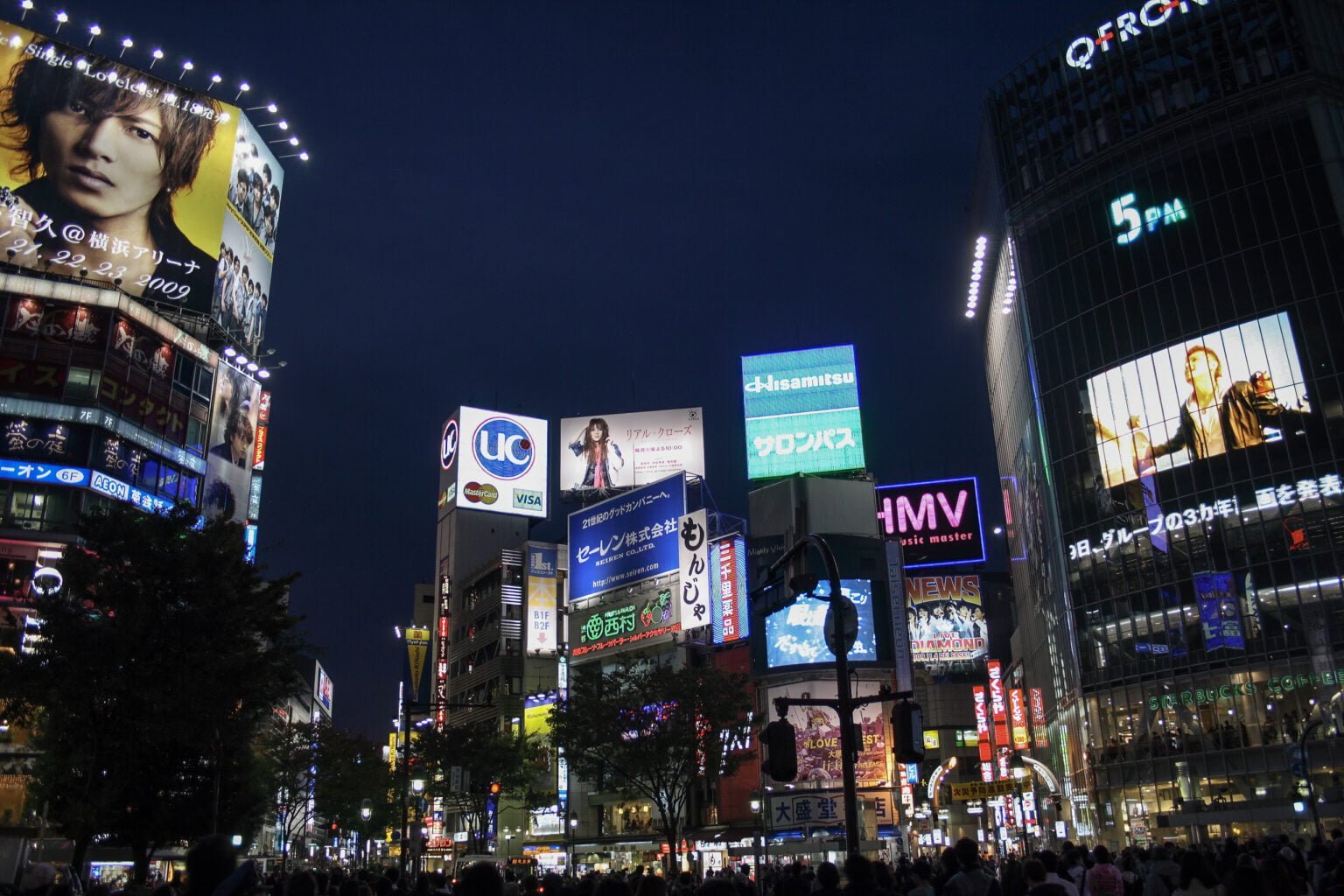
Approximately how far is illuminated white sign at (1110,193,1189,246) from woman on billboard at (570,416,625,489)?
3955 centimetres

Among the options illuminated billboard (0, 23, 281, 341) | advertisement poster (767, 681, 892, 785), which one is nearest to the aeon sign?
advertisement poster (767, 681, 892, 785)

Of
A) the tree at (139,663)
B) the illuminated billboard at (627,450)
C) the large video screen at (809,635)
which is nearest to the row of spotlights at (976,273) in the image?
the illuminated billboard at (627,450)

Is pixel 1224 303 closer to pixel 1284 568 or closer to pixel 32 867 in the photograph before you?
pixel 1284 568


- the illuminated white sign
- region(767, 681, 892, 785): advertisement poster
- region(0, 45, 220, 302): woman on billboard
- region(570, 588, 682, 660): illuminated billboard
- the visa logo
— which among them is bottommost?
region(767, 681, 892, 785): advertisement poster

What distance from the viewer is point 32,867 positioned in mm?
12953

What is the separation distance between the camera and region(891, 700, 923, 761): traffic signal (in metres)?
11.7

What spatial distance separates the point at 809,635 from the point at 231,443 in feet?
133

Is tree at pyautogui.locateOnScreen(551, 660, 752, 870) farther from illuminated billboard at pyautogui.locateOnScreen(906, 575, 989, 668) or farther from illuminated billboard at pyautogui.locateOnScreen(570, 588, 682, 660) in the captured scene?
illuminated billboard at pyautogui.locateOnScreen(906, 575, 989, 668)

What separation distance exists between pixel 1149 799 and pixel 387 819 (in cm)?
5668

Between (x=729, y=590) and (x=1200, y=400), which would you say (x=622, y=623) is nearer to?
(x=729, y=590)

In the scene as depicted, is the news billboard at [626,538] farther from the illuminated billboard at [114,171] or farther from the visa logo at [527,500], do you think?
the illuminated billboard at [114,171]

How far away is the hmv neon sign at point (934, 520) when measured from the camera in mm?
83312

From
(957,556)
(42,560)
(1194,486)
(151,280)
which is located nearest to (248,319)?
(151,280)

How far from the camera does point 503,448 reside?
99562 mm
